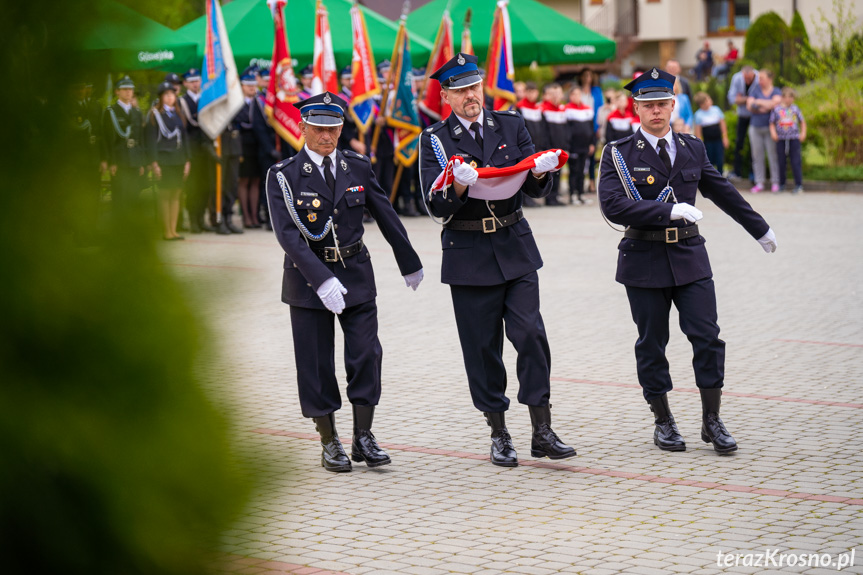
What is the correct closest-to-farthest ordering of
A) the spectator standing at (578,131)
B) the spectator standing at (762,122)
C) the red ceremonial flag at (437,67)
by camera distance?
the red ceremonial flag at (437,67) < the spectator standing at (578,131) < the spectator standing at (762,122)

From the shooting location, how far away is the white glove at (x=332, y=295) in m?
5.66

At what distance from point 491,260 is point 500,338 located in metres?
0.45

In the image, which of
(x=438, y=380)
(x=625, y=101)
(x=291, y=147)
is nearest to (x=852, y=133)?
(x=625, y=101)

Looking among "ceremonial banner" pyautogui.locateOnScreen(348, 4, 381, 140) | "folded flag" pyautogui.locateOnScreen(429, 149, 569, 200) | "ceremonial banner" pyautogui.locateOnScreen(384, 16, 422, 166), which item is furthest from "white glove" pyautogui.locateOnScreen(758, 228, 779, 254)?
"ceremonial banner" pyautogui.locateOnScreen(384, 16, 422, 166)

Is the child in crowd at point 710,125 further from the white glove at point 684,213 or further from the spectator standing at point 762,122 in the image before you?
the white glove at point 684,213

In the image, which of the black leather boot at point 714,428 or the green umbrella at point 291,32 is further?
the green umbrella at point 291,32

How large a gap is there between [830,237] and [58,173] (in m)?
14.8

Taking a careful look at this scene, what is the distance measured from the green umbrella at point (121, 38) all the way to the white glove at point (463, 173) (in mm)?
4143

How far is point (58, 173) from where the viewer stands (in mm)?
1535

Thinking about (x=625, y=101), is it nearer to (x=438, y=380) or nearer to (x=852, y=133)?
(x=852, y=133)

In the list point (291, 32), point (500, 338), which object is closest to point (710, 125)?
point (291, 32)

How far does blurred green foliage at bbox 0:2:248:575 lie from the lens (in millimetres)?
1521

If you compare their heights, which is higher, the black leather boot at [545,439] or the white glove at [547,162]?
the white glove at [547,162]

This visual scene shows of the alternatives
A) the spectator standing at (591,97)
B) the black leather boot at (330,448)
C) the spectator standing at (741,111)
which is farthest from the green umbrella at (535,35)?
the black leather boot at (330,448)
